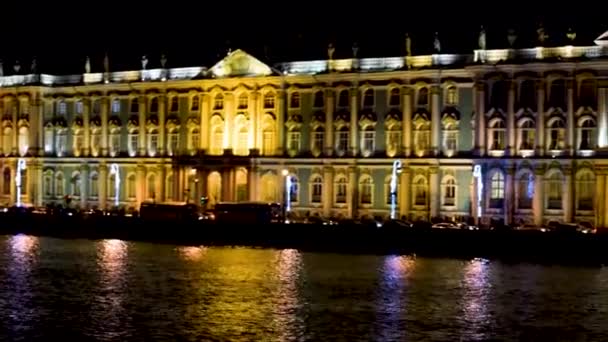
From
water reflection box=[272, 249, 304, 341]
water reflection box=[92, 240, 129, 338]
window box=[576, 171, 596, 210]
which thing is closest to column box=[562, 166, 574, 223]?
window box=[576, 171, 596, 210]

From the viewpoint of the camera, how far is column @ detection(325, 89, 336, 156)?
79.4 metres

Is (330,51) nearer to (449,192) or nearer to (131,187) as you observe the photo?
(449,192)

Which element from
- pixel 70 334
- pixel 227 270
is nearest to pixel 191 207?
pixel 227 270

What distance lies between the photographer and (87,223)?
67.0 metres

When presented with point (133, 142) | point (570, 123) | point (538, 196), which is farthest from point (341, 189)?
point (133, 142)

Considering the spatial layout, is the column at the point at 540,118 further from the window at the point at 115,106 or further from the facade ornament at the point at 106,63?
the facade ornament at the point at 106,63

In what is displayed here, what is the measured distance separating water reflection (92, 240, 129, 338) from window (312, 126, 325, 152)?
75.2 ft

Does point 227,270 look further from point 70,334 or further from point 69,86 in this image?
point 69,86

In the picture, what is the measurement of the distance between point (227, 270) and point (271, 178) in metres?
34.8

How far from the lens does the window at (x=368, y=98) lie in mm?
78250

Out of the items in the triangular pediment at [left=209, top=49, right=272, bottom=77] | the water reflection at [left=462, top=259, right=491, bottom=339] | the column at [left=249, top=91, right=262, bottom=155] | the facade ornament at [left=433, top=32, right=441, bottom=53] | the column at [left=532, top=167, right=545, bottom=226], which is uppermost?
the facade ornament at [left=433, top=32, right=441, bottom=53]

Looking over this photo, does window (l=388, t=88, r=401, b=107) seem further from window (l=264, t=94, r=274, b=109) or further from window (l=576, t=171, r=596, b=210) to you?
window (l=576, t=171, r=596, b=210)

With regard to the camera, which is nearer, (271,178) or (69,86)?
(271,178)

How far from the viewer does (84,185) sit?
8912 centimetres
